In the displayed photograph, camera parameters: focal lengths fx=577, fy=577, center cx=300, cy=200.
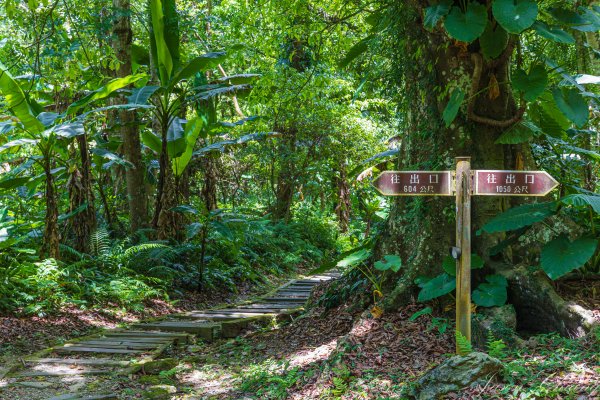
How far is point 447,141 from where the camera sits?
6.04 m

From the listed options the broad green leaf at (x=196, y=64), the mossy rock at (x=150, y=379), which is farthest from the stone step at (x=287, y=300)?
the mossy rock at (x=150, y=379)

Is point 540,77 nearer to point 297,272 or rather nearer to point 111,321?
point 111,321

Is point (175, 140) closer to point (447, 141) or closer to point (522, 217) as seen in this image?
point (447, 141)

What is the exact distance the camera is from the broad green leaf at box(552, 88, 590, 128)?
17.2 ft

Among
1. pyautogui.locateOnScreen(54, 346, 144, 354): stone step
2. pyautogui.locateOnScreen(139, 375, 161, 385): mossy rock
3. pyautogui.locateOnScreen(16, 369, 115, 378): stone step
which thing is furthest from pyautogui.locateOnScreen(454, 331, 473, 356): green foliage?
pyautogui.locateOnScreen(54, 346, 144, 354): stone step

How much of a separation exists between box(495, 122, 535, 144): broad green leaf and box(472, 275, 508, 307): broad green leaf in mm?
1329

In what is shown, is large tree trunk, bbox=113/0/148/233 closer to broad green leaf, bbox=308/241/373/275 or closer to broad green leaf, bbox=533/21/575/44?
broad green leaf, bbox=308/241/373/275

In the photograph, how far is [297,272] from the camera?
15.2 meters

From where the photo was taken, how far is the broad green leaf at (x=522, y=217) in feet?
15.6

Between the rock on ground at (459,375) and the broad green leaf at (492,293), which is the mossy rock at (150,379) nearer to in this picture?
the rock on ground at (459,375)

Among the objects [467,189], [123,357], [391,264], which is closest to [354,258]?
[391,264]

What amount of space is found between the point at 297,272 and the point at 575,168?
29.0ft

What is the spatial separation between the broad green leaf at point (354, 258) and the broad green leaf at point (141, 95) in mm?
4662

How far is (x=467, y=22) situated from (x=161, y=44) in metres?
6.26
